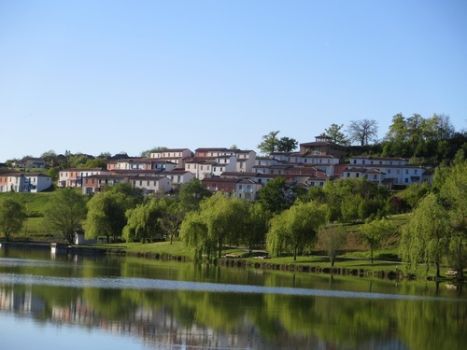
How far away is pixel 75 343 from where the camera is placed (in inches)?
1251

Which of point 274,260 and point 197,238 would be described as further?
point 197,238

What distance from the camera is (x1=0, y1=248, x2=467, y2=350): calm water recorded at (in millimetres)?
33469

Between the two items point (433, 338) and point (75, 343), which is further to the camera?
point (433, 338)

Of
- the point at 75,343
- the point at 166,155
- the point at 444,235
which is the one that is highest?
the point at 166,155

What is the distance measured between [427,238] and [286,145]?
356 ft

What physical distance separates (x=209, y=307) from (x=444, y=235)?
84.6ft

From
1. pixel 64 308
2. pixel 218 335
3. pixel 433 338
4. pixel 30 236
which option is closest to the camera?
pixel 218 335

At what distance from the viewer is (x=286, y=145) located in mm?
170500

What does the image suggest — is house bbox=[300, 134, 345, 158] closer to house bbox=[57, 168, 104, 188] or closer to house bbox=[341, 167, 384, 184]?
house bbox=[341, 167, 384, 184]

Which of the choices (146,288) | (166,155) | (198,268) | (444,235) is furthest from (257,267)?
(166,155)

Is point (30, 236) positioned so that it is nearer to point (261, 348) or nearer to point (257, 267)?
point (257, 267)

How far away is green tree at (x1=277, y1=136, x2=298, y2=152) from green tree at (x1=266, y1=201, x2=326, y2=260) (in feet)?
302

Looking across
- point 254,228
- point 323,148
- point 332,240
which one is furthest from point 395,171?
point 332,240

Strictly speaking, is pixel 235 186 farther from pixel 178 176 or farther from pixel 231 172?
pixel 178 176
